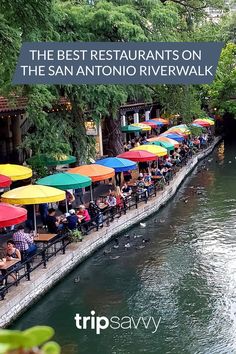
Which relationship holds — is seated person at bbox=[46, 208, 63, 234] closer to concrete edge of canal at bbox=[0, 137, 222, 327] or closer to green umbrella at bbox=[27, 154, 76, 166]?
concrete edge of canal at bbox=[0, 137, 222, 327]

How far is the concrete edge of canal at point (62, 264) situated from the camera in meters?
10.7

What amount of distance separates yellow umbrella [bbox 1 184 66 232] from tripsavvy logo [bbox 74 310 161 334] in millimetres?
3488

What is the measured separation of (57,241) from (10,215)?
260cm

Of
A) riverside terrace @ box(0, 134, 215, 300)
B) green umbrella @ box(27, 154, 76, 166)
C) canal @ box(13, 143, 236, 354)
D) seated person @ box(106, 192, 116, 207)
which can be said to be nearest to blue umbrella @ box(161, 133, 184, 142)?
riverside terrace @ box(0, 134, 215, 300)

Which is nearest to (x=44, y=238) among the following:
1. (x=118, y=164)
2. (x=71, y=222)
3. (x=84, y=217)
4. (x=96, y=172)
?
(x=71, y=222)

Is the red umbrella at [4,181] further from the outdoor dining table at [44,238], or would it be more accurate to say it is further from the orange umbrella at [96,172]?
the orange umbrella at [96,172]

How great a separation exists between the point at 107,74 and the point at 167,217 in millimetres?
11660

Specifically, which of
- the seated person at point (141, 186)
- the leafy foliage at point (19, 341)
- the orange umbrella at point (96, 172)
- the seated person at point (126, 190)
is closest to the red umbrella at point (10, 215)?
the orange umbrella at point (96, 172)

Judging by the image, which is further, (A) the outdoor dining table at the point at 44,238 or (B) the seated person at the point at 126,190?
(B) the seated person at the point at 126,190

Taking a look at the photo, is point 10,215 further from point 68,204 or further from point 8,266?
point 68,204

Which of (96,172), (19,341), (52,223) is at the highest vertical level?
(19,341)

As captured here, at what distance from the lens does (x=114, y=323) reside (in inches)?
435

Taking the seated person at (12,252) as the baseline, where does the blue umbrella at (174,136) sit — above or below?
above

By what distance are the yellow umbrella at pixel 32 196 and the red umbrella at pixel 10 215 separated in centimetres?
182
